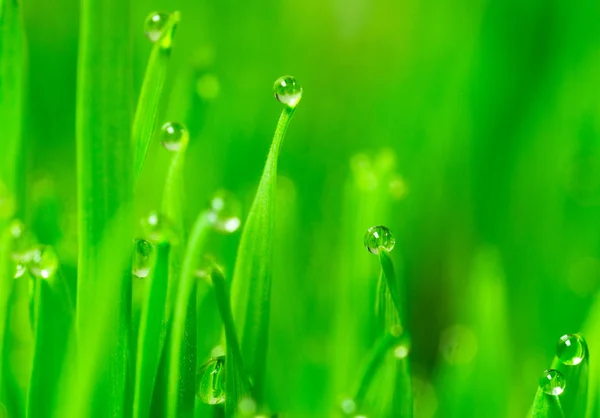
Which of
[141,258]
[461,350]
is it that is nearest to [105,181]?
[141,258]

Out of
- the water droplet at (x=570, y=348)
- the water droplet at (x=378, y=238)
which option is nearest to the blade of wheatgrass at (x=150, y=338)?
the water droplet at (x=378, y=238)

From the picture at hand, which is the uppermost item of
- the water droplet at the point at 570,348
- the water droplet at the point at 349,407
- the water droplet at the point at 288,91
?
the water droplet at the point at 288,91

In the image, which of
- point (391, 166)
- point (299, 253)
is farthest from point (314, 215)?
point (391, 166)

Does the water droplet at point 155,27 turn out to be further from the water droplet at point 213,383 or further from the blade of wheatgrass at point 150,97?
the water droplet at point 213,383

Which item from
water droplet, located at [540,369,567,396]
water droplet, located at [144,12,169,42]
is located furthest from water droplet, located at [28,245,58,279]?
water droplet, located at [540,369,567,396]

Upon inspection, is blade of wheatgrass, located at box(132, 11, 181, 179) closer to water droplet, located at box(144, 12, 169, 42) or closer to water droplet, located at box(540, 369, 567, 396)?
water droplet, located at box(144, 12, 169, 42)

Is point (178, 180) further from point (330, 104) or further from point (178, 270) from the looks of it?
point (330, 104)

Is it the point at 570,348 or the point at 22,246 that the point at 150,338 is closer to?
the point at 22,246

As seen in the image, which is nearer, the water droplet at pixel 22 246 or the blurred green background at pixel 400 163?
the water droplet at pixel 22 246
